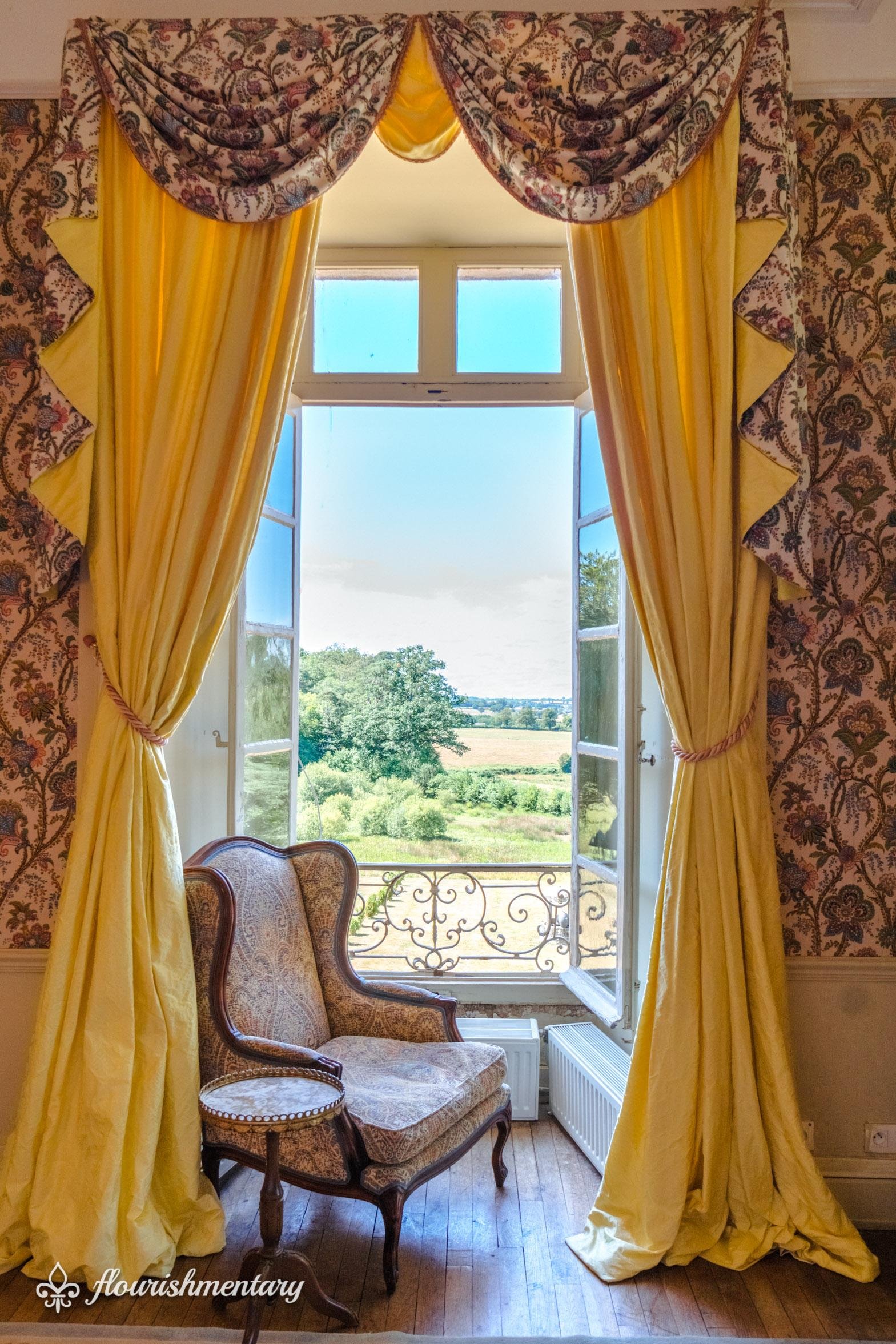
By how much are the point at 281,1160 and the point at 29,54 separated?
296 centimetres

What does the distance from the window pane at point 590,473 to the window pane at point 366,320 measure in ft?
2.09

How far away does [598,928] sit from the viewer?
120 inches

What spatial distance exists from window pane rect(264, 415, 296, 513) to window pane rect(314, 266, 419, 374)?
26 cm

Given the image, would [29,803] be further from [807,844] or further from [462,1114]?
[807,844]

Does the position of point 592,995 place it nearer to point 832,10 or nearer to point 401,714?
point 832,10

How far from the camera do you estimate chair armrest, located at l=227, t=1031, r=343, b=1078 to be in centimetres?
223

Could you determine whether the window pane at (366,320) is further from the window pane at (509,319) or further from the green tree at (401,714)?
the green tree at (401,714)

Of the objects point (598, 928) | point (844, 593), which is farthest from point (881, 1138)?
point (844, 593)

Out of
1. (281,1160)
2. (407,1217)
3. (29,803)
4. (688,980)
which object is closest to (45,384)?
(29,803)

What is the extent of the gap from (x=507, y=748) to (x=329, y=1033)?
4.12 m

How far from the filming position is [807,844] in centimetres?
259

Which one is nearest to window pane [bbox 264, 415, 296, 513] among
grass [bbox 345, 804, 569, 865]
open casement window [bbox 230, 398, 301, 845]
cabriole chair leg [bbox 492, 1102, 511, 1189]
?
open casement window [bbox 230, 398, 301, 845]

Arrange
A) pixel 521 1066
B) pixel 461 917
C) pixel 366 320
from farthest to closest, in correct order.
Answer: pixel 461 917
pixel 366 320
pixel 521 1066

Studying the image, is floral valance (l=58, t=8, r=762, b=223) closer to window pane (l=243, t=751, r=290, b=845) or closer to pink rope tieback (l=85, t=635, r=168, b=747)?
pink rope tieback (l=85, t=635, r=168, b=747)
